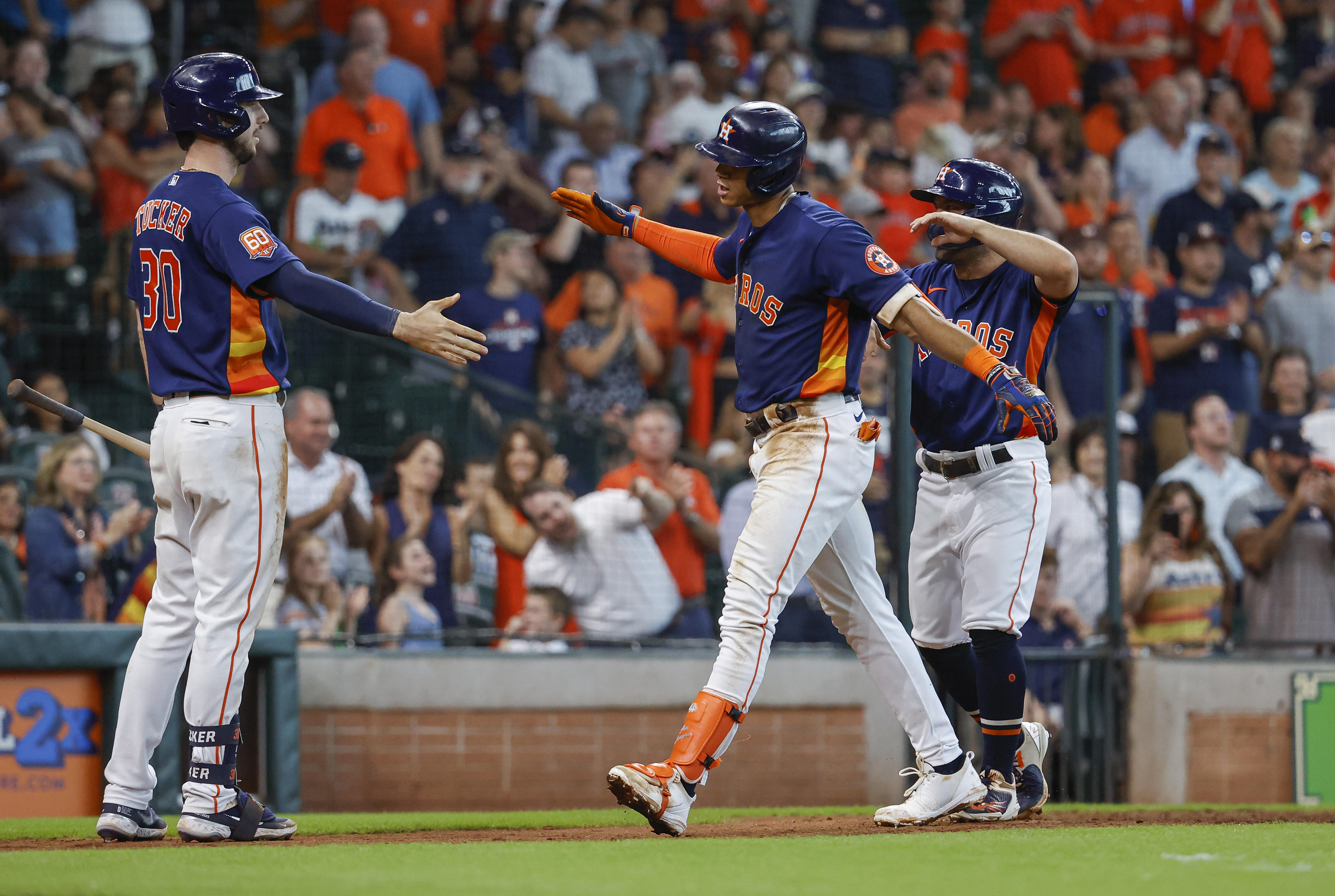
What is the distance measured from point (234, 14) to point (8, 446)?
4.18 meters

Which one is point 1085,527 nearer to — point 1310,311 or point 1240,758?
point 1240,758

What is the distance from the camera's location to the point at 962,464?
16.7 feet

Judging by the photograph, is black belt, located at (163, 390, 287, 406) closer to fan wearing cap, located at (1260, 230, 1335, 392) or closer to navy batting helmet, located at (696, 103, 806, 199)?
navy batting helmet, located at (696, 103, 806, 199)

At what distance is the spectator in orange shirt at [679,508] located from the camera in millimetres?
7879

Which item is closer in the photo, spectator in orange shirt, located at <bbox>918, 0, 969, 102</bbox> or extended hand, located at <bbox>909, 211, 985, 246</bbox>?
extended hand, located at <bbox>909, 211, 985, 246</bbox>

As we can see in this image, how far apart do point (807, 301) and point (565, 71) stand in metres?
6.86

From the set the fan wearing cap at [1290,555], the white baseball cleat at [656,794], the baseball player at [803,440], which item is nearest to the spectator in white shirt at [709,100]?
the fan wearing cap at [1290,555]

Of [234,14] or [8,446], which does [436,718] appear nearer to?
[8,446]

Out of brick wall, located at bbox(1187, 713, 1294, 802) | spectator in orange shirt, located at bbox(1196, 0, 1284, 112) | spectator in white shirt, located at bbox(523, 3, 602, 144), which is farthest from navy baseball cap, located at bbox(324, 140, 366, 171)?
spectator in orange shirt, located at bbox(1196, 0, 1284, 112)

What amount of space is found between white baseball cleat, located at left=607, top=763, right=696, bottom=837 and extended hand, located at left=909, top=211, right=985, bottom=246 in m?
1.77

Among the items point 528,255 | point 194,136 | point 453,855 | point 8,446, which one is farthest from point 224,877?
point 528,255

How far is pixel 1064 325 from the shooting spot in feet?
28.5

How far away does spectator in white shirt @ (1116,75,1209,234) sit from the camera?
11.3m

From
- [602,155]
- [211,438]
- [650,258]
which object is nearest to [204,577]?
[211,438]
